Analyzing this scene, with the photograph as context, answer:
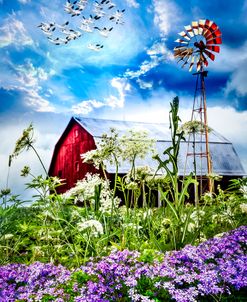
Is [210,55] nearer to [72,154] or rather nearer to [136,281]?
[72,154]

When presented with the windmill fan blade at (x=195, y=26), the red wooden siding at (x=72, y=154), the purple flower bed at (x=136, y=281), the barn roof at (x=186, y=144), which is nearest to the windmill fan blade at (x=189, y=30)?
the windmill fan blade at (x=195, y=26)

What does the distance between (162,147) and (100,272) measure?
22.7 metres

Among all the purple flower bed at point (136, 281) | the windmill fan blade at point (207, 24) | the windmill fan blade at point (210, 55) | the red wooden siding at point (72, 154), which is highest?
the windmill fan blade at point (207, 24)

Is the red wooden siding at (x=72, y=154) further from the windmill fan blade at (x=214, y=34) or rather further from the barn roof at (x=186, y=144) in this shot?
the windmill fan blade at (x=214, y=34)

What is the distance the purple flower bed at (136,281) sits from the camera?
3068mm

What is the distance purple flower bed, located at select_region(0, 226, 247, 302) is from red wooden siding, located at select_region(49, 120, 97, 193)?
22.2 metres

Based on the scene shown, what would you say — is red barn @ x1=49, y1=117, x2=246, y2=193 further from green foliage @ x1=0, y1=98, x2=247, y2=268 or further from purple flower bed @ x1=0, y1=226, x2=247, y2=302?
purple flower bed @ x1=0, y1=226, x2=247, y2=302

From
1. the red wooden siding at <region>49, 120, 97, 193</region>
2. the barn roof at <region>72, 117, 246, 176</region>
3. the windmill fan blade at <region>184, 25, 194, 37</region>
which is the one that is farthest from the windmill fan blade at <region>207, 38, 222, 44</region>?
the red wooden siding at <region>49, 120, 97, 193</region>

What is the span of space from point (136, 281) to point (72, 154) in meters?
26.2

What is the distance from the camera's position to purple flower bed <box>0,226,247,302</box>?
307cm

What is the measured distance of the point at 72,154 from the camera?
2895cm

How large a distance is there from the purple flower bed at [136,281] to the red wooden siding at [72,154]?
22.2m

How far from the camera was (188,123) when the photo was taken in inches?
267

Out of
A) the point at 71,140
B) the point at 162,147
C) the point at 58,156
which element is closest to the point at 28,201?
the point at 162,147
